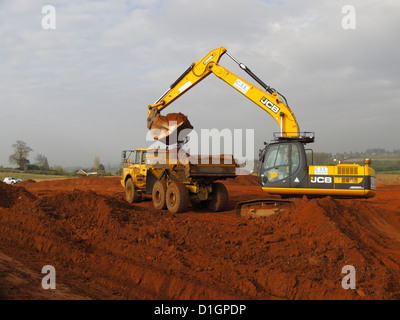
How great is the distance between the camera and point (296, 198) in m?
9.79

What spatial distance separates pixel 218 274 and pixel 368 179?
504cm

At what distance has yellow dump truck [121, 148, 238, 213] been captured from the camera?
12.1 meters

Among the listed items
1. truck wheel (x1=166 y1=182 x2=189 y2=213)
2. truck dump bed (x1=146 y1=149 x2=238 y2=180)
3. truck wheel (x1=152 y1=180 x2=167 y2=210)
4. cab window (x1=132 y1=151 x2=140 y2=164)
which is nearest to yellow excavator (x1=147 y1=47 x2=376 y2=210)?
truck dump bed (x1=146 y1=149 x2=238 y2=180)

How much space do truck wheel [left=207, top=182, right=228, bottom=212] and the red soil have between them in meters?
2.69

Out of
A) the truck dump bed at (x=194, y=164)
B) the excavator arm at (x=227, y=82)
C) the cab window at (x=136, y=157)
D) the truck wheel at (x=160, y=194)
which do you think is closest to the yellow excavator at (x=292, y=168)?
the excavator arm at (x=227, y=82)

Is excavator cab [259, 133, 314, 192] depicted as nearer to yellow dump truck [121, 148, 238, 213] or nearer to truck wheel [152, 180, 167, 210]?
yellow dump truck [121, 148, 238, 213]

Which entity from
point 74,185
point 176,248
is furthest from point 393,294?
point 74,185

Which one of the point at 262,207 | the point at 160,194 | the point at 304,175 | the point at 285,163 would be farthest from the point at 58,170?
the point at 304,175

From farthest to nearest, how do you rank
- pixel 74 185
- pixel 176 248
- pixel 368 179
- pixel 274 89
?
pixel 74 185 → pixel 274 89 → pixel 368 179 → pixel 176 248

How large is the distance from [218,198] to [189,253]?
6.14 meters

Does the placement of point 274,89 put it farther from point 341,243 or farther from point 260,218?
point 341,243

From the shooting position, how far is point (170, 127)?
13125 millimetres

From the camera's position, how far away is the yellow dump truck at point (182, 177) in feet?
39.7

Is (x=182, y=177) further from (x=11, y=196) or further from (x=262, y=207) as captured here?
(x=11, y=196)
